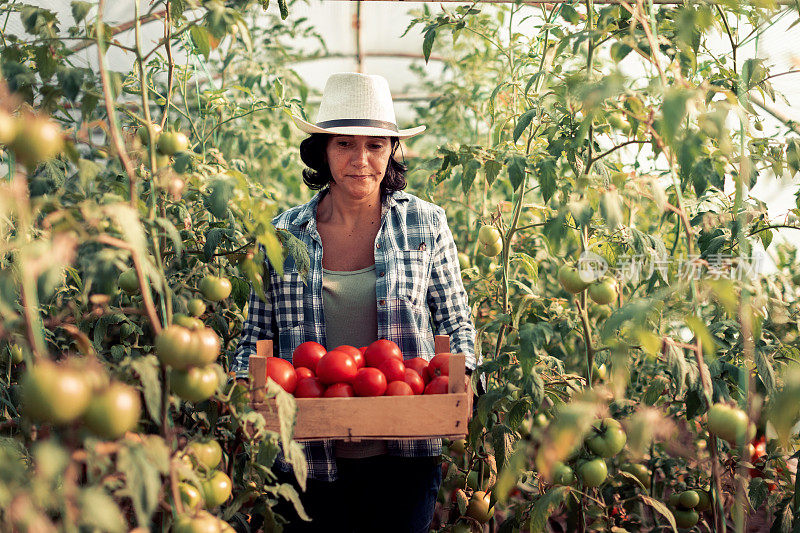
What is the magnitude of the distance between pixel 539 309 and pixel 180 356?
1292mm

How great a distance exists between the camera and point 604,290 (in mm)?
1646

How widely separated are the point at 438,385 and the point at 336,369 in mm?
257

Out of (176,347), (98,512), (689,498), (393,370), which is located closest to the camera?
(98,512)

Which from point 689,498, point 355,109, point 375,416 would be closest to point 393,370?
point 375,416

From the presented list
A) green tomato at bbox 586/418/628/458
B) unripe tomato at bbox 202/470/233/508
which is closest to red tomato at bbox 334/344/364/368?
unripe tomato at bbox 202/470/233/508

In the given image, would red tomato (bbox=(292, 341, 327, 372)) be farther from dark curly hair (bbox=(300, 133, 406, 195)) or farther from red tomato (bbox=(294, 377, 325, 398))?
dark curly hair (bbox=(300, 133, 406, 195))

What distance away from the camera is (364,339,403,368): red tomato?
5.78ft

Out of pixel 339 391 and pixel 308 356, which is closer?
pixel 339 391

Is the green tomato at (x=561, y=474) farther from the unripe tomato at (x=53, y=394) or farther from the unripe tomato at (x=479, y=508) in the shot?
the unripe tomato at (x=53, y=394)

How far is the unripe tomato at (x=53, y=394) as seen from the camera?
80 centimetres

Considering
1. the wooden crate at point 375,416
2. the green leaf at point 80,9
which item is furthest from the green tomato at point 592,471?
the green leaf at point 80,9

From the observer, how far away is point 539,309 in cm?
206

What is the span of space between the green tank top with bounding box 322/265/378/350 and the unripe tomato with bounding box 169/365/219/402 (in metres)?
1.00

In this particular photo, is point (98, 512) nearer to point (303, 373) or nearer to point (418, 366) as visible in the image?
point (303, 373)
